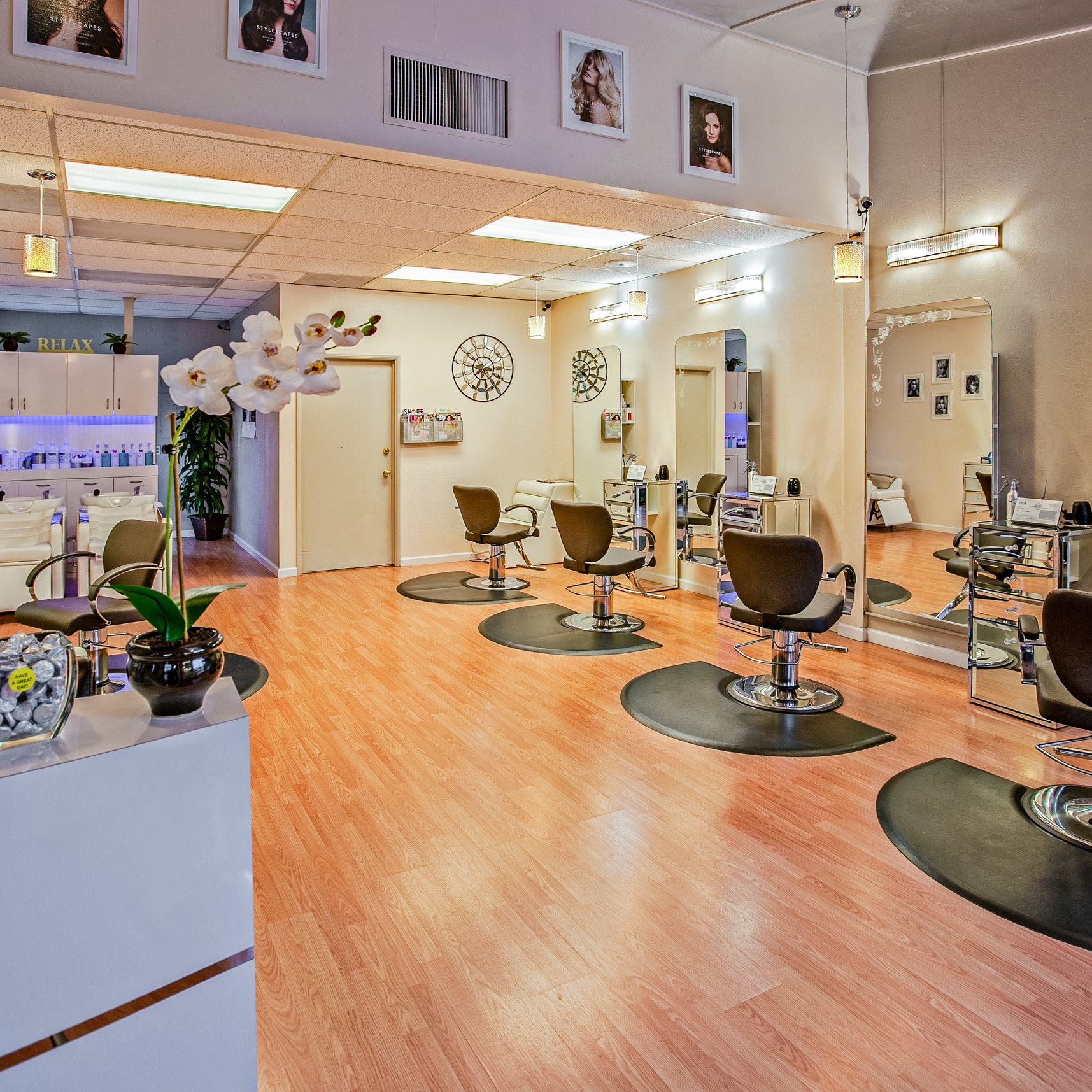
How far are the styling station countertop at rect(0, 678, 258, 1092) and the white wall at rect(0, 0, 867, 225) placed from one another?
279 cm

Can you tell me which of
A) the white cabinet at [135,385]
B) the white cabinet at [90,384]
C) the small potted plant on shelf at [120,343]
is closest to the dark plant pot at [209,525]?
the white cabinet at [135,385]

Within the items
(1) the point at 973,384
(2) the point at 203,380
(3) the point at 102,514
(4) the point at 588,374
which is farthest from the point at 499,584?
(2) the point at 203,380

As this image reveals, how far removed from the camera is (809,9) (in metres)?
4.26

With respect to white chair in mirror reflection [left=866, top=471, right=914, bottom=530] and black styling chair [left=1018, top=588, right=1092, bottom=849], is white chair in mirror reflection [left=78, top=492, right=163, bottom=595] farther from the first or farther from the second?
black styling chair [left=1018, top=588, right=1092, bottom=849]

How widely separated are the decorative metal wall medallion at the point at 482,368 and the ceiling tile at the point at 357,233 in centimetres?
251

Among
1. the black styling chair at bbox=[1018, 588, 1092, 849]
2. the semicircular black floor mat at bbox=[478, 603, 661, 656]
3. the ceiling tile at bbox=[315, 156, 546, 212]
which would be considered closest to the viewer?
the black styling chair at bbox=[1018, 588, 1092, 849]

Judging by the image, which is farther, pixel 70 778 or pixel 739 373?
pixel 739 373

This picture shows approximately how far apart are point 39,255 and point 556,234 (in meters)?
3.10

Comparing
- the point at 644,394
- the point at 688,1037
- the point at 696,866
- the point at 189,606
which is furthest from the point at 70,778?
the point at 644,394

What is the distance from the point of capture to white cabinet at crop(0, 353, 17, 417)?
7.52 metres

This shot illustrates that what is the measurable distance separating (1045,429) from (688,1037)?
3674mm

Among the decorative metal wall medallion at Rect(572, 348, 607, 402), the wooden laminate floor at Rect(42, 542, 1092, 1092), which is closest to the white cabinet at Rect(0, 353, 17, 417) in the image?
the decorative metal wall medallion at Rect(572, 348, 607, 402)

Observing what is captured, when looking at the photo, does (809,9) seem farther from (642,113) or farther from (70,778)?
(70,778)

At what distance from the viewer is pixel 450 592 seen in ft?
22.9
